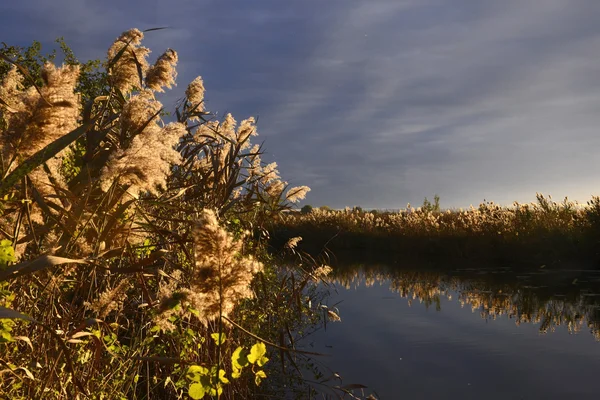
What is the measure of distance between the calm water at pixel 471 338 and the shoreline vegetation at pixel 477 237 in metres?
1.46

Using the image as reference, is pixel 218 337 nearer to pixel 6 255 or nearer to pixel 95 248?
pixel 95 248

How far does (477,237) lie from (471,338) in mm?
7962

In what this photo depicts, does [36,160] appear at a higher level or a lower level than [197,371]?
higher

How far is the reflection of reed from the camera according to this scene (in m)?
6.88

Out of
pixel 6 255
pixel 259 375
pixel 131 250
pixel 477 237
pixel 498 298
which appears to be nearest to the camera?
pixel 6 255

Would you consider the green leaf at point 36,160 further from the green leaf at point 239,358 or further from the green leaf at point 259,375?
the green leaf at point 259,375

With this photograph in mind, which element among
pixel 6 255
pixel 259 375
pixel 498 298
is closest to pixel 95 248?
pixel 6 255

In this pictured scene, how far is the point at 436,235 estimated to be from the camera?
1493 centimetres

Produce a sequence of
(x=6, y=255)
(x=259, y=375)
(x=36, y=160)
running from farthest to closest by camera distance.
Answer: (x=259, y=375) < (x=6, y=255) < (x=36, y=160)

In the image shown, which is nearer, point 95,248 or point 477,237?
point 95,248

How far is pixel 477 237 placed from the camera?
13.7m

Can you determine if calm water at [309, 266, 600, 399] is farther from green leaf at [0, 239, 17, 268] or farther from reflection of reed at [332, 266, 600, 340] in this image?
green leaf at [0, 239, 17, 268]

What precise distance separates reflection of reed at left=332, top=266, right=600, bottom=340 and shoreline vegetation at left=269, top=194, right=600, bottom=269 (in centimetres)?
151

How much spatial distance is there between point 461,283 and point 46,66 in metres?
9.01
